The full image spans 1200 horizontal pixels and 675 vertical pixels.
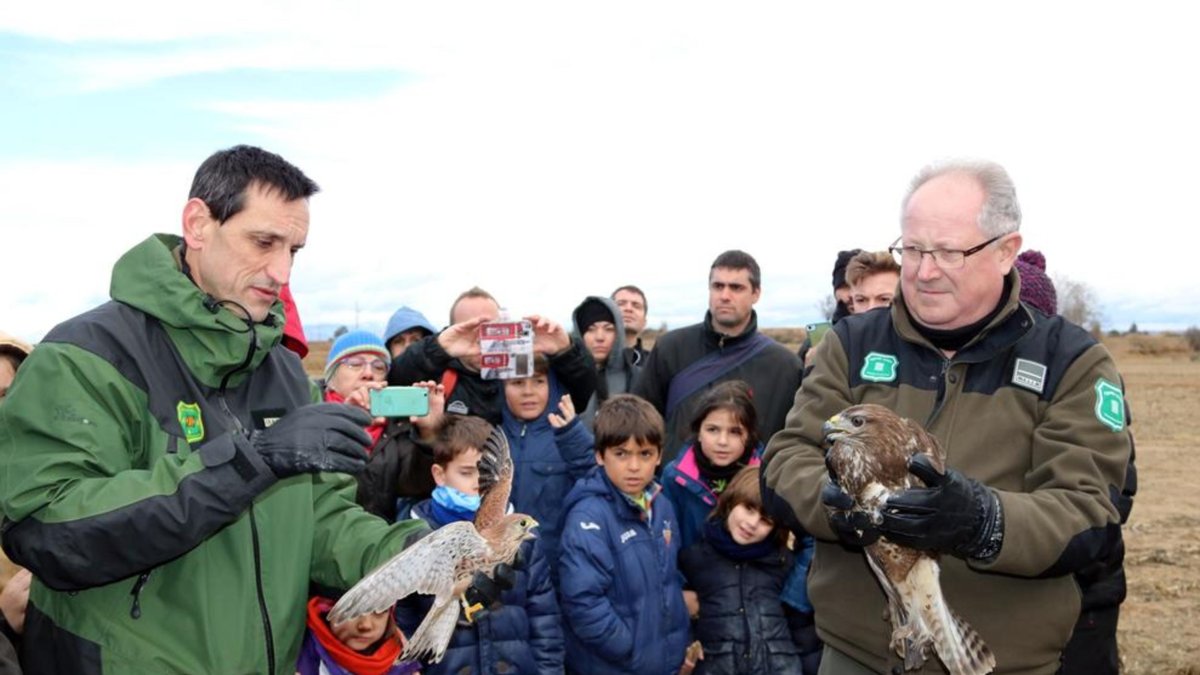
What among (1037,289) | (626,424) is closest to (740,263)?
(626,424)

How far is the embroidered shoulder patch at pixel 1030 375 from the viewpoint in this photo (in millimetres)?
2965

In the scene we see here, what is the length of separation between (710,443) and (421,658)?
2611mm

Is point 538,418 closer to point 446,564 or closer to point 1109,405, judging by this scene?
point 446,564

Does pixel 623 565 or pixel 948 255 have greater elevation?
pixel 948 255

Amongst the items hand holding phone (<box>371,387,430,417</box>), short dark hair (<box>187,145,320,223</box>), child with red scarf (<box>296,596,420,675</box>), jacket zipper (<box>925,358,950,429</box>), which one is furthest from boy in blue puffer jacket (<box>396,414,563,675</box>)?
jacket zipper (<box>925,358,950,429</box>)

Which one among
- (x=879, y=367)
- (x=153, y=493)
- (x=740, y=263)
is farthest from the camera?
(x=740, y=263)

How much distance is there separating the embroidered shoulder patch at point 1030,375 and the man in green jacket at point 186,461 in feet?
6.78

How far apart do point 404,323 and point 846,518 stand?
15.4 feet

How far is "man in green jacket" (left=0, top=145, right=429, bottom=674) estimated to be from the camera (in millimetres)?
2482

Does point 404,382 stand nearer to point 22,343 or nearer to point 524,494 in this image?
point 524,494

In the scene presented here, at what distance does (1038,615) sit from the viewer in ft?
9.62

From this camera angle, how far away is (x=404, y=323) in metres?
6.90

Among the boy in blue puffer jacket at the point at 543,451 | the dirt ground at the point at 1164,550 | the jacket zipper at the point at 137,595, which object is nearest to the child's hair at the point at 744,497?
the boy in blue puffer jacket at the point at 543,451

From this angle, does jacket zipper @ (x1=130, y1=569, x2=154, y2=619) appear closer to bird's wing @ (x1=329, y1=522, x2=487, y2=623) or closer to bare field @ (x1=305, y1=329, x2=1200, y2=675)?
bird's wing @ (x1=329, y1=522, x2=487, y2=623)
